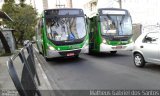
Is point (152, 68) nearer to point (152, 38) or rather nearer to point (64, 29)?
point (152, 38)

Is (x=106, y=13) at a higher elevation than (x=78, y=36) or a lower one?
higher

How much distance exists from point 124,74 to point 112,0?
88.5 feet

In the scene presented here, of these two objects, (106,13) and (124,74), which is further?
(106,13)

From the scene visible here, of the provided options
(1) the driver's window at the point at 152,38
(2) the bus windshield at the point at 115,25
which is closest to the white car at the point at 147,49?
(1) the driver's window at the point at 152,38

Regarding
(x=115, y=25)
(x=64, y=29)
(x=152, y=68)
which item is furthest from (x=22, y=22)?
(x=152, y=68)

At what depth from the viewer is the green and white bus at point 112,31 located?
1445 centimetres

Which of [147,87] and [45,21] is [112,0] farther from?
[147,87]

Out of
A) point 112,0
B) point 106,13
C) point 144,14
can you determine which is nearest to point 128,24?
point 106,13

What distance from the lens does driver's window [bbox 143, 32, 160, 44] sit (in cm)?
910

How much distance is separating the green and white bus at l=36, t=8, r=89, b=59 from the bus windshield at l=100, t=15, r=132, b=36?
1624 mm

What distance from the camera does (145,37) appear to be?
9758mm

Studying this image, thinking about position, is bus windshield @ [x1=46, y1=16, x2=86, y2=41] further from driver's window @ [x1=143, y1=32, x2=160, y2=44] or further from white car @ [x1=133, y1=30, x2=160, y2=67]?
driver's window @ [x1=143, y1=32, x2=160, y2=44]

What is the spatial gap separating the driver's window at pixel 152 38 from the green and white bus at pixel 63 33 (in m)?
4.54

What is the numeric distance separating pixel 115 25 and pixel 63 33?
3.46m
